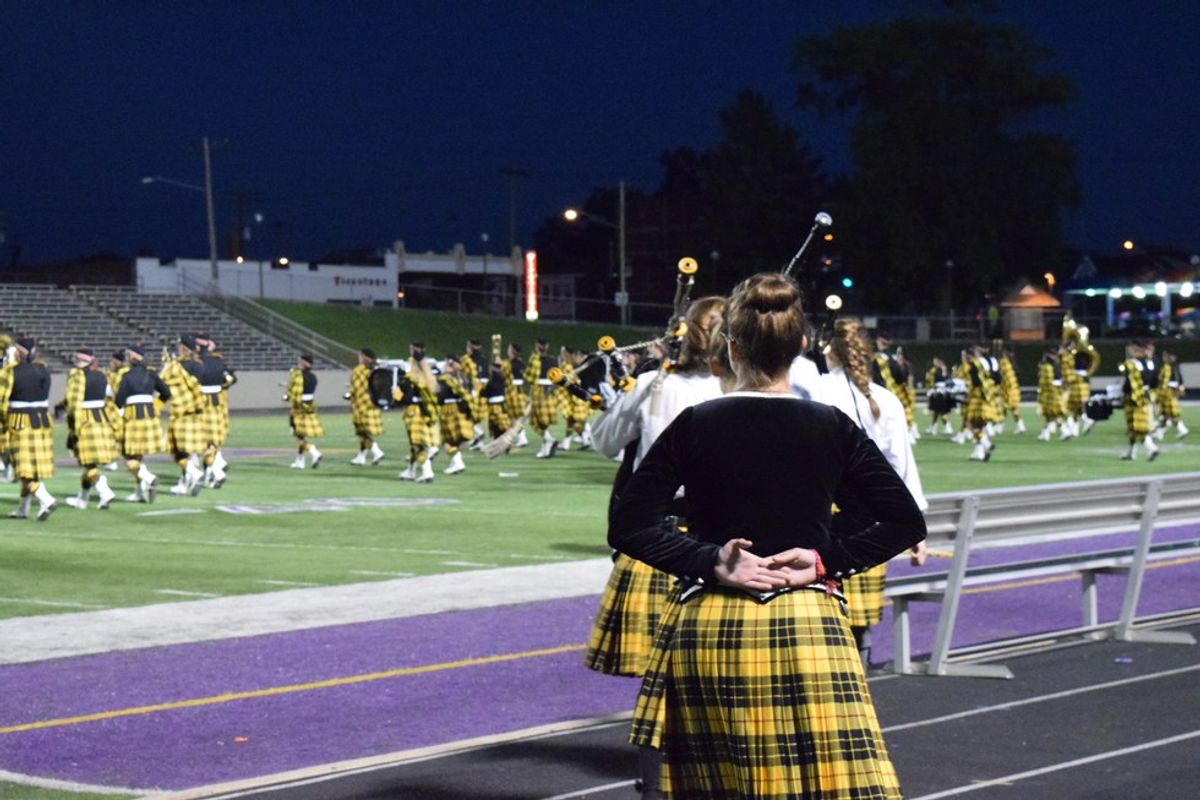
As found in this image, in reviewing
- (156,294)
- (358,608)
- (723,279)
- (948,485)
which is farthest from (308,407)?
(723,279)

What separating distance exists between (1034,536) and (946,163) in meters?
71.0

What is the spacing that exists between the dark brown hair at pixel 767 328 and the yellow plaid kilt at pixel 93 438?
58.4 ft

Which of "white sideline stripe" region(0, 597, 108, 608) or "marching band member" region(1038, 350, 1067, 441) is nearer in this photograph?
"white sideline stripe" region(0, 597, 108, 608)

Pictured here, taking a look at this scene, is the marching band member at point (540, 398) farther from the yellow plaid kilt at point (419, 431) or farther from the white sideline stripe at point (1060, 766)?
the white sideline stripe at point (1060, 766)

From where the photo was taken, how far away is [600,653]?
7.12 metres

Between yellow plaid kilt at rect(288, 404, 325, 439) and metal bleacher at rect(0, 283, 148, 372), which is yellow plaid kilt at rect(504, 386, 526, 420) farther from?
metal bleacher at rect(0, 283, 148, 372)

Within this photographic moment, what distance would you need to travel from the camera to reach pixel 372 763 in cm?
772

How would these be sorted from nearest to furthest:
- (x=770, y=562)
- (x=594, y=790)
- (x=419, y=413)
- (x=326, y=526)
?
(x=770, y=562), (x=594, y=790), (x=326, y=526), (x=419, y=413)

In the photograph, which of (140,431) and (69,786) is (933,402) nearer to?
(140,431)

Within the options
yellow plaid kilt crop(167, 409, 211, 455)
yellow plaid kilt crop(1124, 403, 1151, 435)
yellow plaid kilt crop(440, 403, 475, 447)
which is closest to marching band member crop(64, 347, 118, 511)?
yellow plaid kilt crop(167, 409, 211, 455)

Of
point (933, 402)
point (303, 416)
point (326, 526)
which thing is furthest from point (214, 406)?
point (933, 402)

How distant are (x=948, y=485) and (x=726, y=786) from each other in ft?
66.9

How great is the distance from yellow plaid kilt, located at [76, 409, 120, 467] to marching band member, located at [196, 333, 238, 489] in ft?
8.86

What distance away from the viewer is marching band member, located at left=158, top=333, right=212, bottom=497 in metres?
24.0
